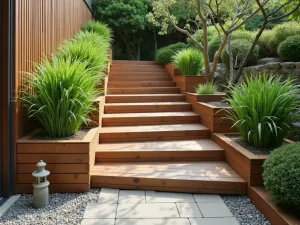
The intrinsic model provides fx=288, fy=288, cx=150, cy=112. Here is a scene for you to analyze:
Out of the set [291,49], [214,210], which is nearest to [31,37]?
[214,210]

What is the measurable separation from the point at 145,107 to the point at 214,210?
2774mm

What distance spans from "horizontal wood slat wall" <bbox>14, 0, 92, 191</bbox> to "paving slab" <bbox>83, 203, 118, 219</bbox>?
88 centimetres

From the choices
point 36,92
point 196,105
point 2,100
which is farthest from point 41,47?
point 196,105

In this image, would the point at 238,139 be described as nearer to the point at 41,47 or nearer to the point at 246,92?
the point at 246,92

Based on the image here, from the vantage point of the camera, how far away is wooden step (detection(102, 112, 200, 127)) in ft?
14.8

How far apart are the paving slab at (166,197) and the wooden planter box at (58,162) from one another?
673 millimetres

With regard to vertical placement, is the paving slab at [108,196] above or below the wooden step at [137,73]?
below

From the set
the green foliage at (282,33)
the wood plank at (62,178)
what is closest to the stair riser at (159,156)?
the wood plank at (62,178)

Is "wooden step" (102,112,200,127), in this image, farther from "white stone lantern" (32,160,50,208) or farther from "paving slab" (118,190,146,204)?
"white stone lantern" (32,160,50,208)

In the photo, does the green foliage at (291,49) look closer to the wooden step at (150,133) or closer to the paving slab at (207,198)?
the wooden step at (150,133)

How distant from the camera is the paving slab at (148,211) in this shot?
Answer: 2.47 m

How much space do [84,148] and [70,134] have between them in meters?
0.39

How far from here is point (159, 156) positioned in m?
3.56

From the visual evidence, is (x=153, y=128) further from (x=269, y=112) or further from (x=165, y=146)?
(x=269, y=112)
